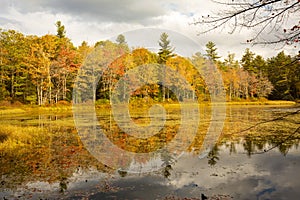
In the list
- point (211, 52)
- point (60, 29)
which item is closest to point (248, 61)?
point (211, 52)

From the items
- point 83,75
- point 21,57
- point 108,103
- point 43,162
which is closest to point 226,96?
point 108,103

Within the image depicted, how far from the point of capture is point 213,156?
10.3 meters

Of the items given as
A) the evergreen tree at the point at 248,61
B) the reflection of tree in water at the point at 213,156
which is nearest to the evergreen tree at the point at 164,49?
the evergreen tree at the point at 248,61

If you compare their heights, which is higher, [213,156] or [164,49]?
[164,49]

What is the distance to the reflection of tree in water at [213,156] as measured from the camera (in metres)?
9.46

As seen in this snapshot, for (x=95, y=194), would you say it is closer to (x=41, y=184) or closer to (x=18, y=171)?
(x=41, y=184)

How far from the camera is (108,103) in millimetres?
42312

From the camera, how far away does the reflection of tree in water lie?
31.0 ft

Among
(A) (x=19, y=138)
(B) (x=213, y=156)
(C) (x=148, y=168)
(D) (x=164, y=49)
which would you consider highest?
(D) (x=164, y=49)

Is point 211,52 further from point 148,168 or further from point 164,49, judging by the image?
point 148,168

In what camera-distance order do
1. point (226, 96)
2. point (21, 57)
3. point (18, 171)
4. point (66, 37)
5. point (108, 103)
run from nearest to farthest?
point (18, 171), point (21, 57), point (108, 103), point (66, 37), point (226, 96)

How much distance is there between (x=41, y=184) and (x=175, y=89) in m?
46.8

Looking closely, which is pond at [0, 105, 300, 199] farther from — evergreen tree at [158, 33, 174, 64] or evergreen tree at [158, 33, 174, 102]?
evergreen tree at [158, 33, 174, 64]

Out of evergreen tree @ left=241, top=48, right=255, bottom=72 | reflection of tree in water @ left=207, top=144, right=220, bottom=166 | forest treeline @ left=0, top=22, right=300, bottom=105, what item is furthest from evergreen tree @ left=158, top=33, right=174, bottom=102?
reflection of tree in water @ left=207, top=144, right=220, bottom=166
